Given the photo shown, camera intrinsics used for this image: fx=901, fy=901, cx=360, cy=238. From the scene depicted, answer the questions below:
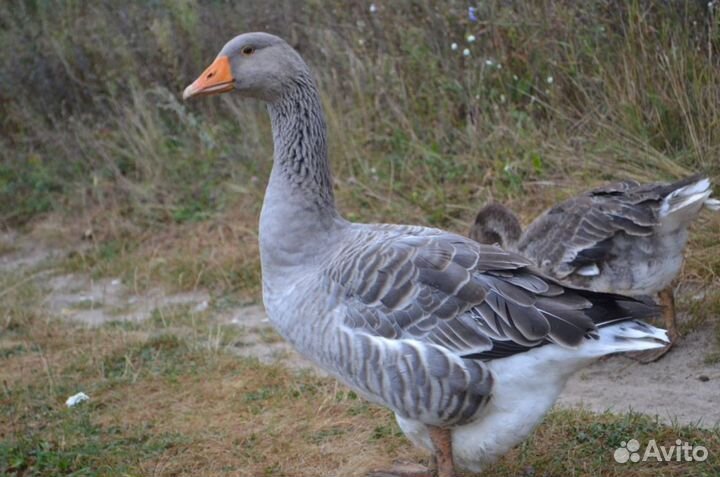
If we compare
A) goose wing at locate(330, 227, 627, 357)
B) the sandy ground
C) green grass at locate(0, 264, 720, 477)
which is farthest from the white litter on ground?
goose wing at locate(330, 227, 627, 357)

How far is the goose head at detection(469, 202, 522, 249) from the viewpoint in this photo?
19.6 ft

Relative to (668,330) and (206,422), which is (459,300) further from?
(668,330)

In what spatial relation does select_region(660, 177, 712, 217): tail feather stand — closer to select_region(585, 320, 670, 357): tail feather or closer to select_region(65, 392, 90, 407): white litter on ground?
select_region(585, 320, 670, 357): tail feather

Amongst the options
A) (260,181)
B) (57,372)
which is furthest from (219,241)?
(57,372)

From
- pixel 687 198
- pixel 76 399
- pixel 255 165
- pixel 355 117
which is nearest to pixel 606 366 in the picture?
pixel 687 198

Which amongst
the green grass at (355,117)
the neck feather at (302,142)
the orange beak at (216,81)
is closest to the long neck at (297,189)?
the neck feather at (302,142)

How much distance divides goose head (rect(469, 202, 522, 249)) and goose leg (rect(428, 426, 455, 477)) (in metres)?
2.32

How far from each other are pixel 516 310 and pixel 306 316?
888 millimetres

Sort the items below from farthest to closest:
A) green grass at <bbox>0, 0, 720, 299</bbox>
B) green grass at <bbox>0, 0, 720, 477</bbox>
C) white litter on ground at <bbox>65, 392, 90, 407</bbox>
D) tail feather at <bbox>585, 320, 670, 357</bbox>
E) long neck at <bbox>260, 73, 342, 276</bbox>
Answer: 1. green grass at <bbox>0, 0, 720, 299</bbox>
2. white litter on ground at <bbox>65, 392, 90, 407</bbox>
3. green grass at <bbox>0, 0, 720, 477</bbox>
4. long neck at <bbox>260, 73, 342, 276</bbox>
5. tail feather at <bbox>585, 320, 670, 357</bbox>

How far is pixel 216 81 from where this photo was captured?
4336mm

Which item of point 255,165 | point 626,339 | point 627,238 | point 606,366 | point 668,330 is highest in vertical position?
point 626,339

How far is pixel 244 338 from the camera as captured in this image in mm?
6359

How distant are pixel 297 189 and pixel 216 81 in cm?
67

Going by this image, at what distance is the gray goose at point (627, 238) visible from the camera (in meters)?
5.01
